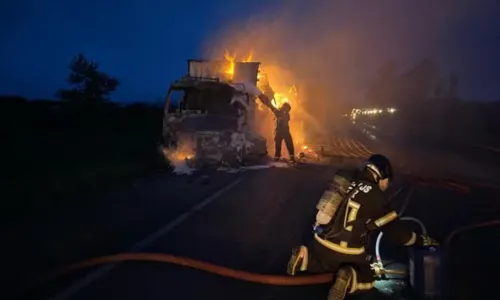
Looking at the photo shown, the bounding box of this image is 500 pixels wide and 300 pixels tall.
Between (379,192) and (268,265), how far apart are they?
238cm

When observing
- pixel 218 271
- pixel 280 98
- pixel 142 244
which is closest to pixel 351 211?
pixel 218 271

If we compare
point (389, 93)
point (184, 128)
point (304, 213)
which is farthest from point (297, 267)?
point (389, 93)

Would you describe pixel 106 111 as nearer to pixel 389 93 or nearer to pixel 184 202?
pixel 184 202

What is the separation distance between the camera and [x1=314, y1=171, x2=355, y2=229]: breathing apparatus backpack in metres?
4.47

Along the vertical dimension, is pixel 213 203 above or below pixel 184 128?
below

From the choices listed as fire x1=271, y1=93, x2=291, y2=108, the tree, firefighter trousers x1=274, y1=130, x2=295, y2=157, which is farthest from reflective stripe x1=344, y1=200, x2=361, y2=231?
the tree

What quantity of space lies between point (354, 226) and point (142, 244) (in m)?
3.70

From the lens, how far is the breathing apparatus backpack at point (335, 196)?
4.47m

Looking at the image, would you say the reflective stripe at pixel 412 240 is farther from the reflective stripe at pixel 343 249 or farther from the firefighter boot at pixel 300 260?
the firefighter boot at pixel 300 260

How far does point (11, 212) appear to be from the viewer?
390 inches

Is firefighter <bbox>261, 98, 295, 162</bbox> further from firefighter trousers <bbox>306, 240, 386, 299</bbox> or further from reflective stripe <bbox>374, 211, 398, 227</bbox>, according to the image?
reflective stripe <bbox>374, 211, 398, 227</bbox>

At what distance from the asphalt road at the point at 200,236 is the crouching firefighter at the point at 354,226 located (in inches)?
39.3

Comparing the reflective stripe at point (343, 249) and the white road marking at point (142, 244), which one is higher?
the reflective stripe at point (343, 249)

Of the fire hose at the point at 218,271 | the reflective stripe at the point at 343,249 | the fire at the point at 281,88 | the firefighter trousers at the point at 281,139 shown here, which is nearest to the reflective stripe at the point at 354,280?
the reflective stripe at the point at 343,249
